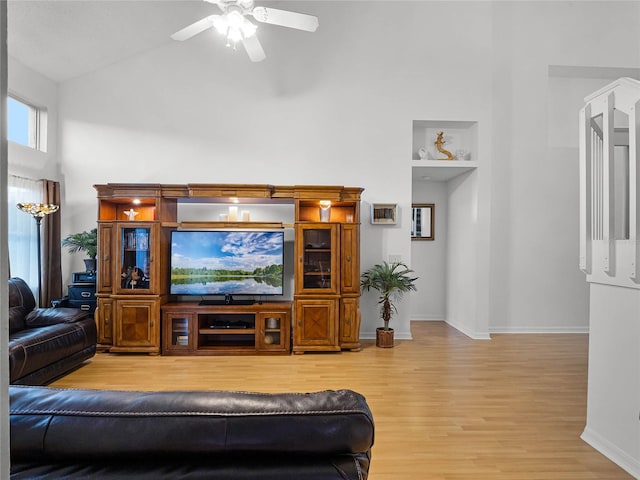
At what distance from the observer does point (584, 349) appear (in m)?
4.68

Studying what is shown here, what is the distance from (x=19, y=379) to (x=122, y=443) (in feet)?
9.51

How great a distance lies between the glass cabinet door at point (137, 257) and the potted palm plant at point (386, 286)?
267 centimetres

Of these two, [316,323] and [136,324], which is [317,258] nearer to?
[316,323]

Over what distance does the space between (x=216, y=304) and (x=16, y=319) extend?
1964 millimetres

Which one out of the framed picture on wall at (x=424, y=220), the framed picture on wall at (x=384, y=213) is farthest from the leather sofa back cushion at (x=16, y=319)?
the framed picture on wall at (x=424, y=220)

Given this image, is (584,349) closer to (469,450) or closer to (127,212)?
(469,450)

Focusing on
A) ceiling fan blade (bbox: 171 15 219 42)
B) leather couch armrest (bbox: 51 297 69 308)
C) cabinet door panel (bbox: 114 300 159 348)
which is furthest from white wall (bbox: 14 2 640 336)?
ceiling fan blade (bbox: 171 15 219 42)

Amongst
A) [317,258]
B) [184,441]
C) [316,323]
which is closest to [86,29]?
[317,258]

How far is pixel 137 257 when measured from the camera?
178 inches

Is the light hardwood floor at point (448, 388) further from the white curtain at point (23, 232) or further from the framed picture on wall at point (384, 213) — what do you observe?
the framed picture on wall at point (384, 213)

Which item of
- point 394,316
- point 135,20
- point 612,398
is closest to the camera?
point 612,398

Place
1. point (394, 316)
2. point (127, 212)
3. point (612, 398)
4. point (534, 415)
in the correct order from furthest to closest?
point (394, 316)
point (127, 212)
point (534, 415)
point (612, 398)

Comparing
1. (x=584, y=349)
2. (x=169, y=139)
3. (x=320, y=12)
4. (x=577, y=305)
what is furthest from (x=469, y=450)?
(x=320, y=12)

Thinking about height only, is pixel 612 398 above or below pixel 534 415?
above
